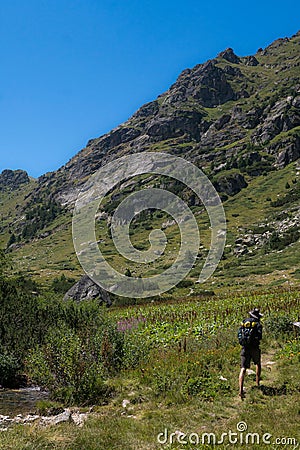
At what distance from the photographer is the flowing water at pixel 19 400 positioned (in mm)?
10375

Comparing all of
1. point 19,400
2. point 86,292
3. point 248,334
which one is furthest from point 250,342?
point 86,292

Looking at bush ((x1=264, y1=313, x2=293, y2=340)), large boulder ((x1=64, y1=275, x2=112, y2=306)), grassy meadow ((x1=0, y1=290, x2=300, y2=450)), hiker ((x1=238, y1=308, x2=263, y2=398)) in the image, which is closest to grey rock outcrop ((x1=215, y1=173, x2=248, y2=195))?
large boulder ((x1=64, y1=275, x2=112, y2=306))

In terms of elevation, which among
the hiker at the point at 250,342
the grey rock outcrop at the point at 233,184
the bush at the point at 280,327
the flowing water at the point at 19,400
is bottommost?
the flowing water at the point at 19,400

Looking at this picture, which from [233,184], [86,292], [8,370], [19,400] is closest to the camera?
[19,400]

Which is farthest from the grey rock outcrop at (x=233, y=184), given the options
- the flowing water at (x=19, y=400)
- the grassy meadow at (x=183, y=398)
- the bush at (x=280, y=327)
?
the flowing water at (x=19, y=400)

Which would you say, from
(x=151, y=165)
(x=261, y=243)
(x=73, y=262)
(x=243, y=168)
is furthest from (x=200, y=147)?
(x=261, y=243)

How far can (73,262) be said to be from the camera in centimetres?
12144

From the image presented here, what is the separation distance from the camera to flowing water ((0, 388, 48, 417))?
10375mm

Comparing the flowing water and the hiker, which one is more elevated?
the hiker

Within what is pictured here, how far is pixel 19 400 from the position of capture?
38.0 feet

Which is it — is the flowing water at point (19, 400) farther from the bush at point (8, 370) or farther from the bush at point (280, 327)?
the bush at point (280, 327)

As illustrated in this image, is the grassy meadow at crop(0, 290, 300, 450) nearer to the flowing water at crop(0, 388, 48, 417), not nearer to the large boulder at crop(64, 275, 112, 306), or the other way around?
the flowing water at crop(0, 388, 48, 417)

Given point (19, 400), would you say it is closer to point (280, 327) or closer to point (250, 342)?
point (250, 342)

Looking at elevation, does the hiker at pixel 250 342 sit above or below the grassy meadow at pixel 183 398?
above
